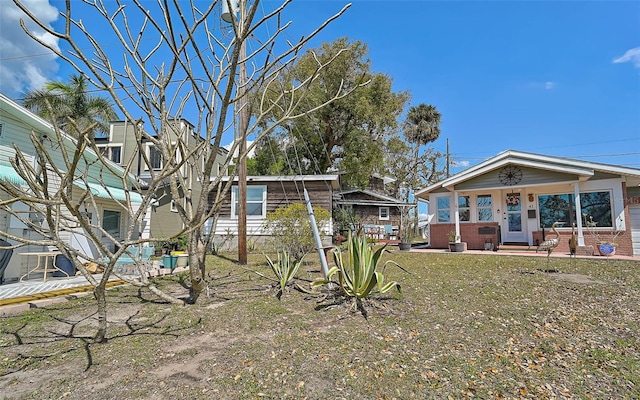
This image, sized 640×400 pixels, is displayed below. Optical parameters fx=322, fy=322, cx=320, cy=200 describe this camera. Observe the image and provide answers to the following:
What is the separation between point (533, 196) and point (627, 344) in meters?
12.1

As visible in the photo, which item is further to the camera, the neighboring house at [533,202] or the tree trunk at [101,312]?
the neighboring house at [533,202]

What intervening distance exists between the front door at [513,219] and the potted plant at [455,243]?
8.05 feet

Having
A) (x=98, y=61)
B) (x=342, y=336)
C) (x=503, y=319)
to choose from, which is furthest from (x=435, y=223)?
(x=98, y=61)

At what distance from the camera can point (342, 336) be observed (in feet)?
13.0

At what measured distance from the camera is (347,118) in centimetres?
2177

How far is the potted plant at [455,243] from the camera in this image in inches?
545

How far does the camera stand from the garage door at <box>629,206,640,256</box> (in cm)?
1164

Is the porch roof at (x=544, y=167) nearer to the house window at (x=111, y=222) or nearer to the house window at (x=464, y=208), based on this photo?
the house window at (x=464, y=208)

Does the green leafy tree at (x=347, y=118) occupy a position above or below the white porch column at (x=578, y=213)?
above

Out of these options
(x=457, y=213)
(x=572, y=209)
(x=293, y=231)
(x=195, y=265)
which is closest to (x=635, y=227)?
(x=572, y=209)

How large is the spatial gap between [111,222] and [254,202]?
19.5 feet

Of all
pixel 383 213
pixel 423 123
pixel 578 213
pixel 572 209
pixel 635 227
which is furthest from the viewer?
pixel 423 123

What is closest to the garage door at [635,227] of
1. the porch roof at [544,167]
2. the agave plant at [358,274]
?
the porch roof at [544,167]

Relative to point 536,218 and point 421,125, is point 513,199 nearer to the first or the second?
point 536,218
